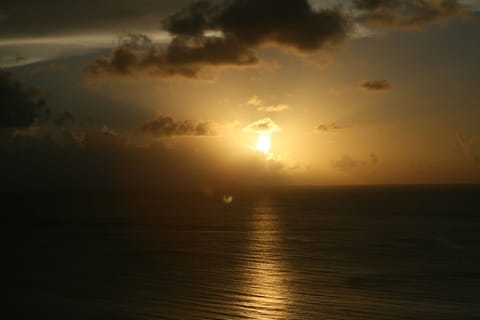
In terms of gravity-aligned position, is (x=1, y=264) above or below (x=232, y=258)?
above

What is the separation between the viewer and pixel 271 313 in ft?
120

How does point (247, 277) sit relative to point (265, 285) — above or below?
below

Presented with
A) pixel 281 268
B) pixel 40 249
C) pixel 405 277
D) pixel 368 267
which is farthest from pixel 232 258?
pixel 40 249

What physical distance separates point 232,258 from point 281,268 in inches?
380

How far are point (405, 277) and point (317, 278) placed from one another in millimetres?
7670

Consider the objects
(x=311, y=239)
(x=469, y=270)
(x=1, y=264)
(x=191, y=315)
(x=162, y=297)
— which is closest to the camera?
(x=191, y=315)

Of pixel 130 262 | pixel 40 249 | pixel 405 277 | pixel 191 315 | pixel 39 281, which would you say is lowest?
pixel 40 249

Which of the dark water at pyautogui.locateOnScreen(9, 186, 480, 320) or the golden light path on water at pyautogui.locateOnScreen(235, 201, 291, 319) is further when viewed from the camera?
the dark water at pyautogui.locateOnScreen(9, 186, 480, 320)

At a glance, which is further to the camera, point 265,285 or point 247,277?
point 247,277

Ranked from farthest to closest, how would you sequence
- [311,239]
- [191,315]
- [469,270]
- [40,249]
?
[311,239] < [40,249] < [469,270] < [191,315]

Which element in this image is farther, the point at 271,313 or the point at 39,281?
the point at 39,281

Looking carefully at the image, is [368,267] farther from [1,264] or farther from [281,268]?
[1,264]

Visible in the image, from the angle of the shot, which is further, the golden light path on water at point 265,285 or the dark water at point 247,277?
the dark water at point 247,277

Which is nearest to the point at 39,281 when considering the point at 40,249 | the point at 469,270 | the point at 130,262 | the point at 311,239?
the point at 130,262
